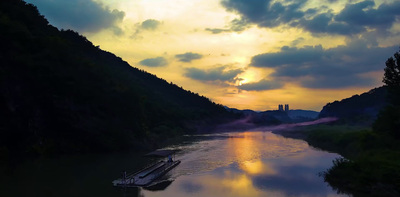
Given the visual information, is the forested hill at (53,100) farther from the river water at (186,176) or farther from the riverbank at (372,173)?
the riverbank at (372,173)

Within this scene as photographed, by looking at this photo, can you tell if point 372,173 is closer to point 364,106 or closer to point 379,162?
point 379,162

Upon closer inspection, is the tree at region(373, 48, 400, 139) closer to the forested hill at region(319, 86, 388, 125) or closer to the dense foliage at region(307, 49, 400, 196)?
the dense foliage at region(307, 49, 400, 196)

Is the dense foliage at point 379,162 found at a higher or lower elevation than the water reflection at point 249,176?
higher

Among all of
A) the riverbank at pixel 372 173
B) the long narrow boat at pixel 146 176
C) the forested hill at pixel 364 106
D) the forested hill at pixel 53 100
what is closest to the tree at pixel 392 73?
the riverbank at pixel 372 173

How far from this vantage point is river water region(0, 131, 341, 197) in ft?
106

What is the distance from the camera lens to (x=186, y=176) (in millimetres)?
41000

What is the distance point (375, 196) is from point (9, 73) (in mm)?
55918

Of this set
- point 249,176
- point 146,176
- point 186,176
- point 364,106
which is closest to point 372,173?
point 249,176

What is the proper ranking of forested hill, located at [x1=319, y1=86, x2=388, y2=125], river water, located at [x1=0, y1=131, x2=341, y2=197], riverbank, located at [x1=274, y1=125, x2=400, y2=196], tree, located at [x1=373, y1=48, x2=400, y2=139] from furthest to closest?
forested hill, located at [x1=319, y1=86, x2=388, y2=125] < tree, located at [x1=373, y1=48, x2=400, y2=139] < river water, located at [x1=0, y1=131, x2=341, y2=197] < riverbank, located at [x1=274, y1=125, x2=400, y2=196]

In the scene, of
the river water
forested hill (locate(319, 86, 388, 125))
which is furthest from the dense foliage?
forested hill (locate(319, 86, 388, 125))

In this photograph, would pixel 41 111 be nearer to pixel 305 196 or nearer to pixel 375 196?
pixel 305 196

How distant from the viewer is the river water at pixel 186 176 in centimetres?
3241

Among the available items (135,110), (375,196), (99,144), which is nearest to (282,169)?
(375,196)

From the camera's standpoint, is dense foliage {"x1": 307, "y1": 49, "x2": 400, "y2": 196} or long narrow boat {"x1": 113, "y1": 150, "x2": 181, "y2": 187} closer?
dense foliage {"x1": 307, "y1": 49, "x2": 400, "y2": 196}
